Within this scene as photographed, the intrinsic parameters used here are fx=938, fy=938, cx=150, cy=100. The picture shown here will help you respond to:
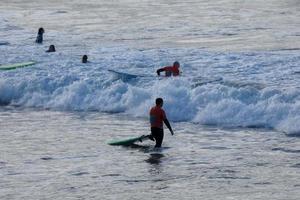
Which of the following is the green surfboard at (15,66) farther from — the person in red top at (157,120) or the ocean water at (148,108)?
the person in red top at (157,120)

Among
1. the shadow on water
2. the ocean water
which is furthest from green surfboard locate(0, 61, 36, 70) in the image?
the shadow on water

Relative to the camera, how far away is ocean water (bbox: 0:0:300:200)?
19.7m

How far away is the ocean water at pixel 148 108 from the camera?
19.7 meters

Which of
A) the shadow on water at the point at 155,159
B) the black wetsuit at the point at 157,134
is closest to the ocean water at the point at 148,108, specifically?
the shadow on water at the point at 155,159

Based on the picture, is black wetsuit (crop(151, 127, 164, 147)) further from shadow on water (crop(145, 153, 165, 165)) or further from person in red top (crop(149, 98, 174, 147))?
shadow on water (crop(145, 153, 165, 165))

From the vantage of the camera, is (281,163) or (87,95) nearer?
(281,163)

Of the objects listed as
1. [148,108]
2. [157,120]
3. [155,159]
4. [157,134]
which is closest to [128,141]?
[157,134]

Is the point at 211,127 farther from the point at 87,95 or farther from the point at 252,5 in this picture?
the point at 252,5

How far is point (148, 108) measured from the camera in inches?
1148

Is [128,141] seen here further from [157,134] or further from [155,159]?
[155,159]

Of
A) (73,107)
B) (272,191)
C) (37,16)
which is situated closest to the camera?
(272,191)

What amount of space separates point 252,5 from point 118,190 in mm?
43918

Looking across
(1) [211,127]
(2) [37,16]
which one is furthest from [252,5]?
(1) [211,127]

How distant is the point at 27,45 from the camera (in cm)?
4366
